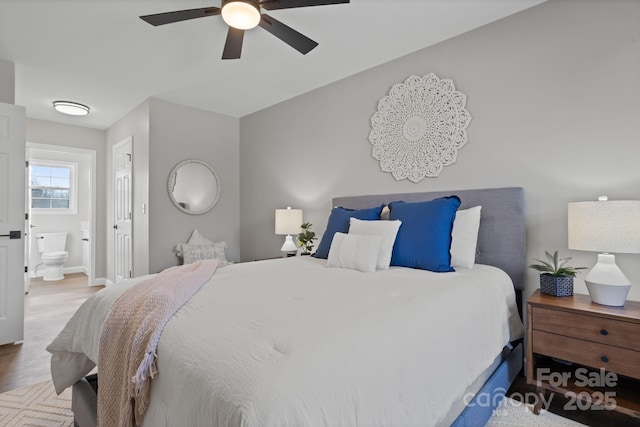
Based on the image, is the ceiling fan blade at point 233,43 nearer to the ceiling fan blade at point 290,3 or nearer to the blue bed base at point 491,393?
the ceiling fan blade at point 290,3

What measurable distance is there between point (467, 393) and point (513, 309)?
31.4 inches

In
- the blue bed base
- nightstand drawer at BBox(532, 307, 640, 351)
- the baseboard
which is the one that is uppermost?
nightstand drawer at BBox(532, 307, 640, 351)

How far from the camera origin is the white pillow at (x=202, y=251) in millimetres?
3980

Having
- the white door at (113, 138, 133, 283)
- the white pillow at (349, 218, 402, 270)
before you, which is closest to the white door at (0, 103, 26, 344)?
the white door at (113, 138, 133, 283)

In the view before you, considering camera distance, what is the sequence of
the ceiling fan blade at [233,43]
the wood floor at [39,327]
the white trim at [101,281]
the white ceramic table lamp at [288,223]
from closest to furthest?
the ceiling fan blade at [233,43] → the wood floor at [39,327] → the white ceramic table lamp at [288,223] → the white trim at [101,281]

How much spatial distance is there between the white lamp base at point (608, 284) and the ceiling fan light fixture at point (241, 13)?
92.5 inches

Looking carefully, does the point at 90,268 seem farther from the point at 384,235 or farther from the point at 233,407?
the point at 233,407

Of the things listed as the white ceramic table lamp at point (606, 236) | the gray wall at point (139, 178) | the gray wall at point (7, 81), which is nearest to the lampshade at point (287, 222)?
the gray wall at point (139, 178)

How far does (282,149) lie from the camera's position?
4133mm

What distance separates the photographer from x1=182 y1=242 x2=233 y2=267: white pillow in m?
3.98

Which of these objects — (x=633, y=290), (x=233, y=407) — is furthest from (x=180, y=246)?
(x=633, y=290)

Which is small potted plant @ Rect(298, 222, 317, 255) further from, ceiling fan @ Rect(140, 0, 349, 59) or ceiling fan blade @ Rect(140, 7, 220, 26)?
ceiling fan blade @ Rect(140, 7, 220, 26)

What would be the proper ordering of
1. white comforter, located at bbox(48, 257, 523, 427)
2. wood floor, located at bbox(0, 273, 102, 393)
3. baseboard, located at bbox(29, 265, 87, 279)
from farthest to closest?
baseboard, located at bbox(29, 265, 87, 279)
wood floor, located at bbox(0, 273, 102, 393)
white comforter, located at bbox(48, 257, 523, 427)

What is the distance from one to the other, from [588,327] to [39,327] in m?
4.61
